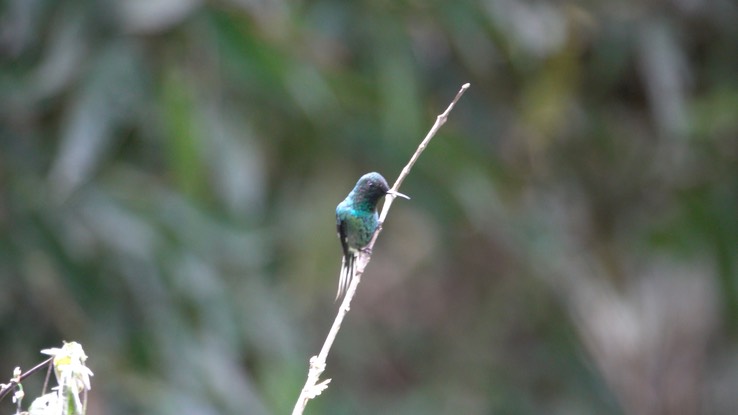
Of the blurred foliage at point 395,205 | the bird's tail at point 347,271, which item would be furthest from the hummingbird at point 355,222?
the blurred foliage at point 395,205

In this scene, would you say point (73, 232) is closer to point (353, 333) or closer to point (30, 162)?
point (30, 162)

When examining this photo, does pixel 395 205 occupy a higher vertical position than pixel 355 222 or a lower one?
higher

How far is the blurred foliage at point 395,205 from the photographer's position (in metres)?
3.25

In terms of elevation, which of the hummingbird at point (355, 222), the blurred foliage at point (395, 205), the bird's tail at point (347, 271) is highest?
the blurred foliage at point (395, 205)

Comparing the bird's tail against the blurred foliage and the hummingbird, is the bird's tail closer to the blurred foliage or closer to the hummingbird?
the hummingbird

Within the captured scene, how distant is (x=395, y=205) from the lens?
173 inches

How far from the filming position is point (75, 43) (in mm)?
3266

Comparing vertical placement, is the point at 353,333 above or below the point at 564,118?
below

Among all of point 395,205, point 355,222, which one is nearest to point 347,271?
point 355,222

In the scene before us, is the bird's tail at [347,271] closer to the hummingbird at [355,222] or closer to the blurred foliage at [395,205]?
the hummingbird at [355,222]

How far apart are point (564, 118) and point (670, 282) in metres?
0.89

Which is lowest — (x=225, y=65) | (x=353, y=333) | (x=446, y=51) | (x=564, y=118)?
Answer: (x=225, y=65)

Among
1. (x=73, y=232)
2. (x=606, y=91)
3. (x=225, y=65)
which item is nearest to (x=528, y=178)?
(x=606, y=91)

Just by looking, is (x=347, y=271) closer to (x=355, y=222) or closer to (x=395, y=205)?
(x=355, y=222)
